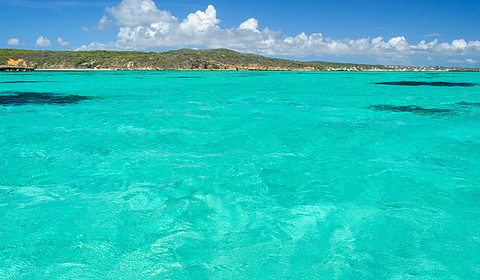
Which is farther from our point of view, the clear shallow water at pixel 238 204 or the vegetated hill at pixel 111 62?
the vegetated hill at pixel 111 62

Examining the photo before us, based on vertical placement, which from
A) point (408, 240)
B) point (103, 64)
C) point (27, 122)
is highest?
point (103, 64)

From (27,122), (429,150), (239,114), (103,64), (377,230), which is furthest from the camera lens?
(103,64)

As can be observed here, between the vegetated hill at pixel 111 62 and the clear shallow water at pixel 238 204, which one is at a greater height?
the vegetated hill at pixel 111 62

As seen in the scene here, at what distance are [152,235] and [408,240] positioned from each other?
436 cm

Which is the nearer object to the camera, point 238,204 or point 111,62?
point 238,204

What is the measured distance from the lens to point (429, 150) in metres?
10.8

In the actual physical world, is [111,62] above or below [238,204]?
above

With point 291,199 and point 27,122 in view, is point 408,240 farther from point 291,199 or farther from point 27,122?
point 27,122

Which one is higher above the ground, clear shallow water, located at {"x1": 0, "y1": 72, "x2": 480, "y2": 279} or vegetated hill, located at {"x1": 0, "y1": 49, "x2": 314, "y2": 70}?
vegetated hill, located at {"x1": 0, "y1": 49, "x2": 314, "y2": 70}

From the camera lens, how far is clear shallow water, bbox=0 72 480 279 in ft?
15.6

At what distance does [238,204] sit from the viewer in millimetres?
6734

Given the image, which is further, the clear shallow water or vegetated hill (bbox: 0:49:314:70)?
vegetated hill (bbox: 0:49:314:70)

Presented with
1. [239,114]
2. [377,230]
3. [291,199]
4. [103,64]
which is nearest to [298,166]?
[291,199]

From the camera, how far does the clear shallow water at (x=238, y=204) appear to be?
475 centimetres
